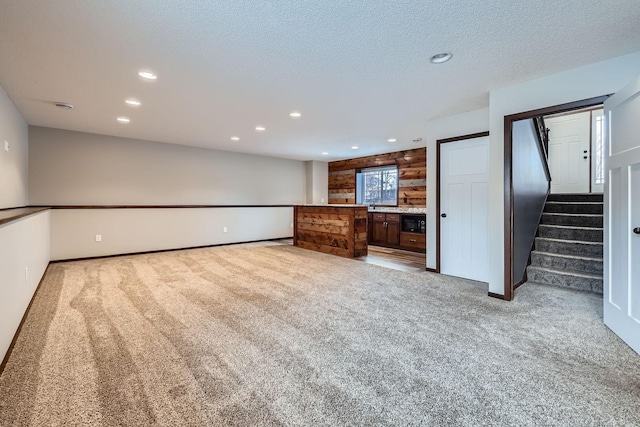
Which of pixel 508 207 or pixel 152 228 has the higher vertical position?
pixel 508 207

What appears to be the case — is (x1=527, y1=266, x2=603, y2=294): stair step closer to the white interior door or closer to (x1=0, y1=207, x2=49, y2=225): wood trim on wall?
the white interior door

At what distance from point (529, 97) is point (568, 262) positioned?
2.17 meters

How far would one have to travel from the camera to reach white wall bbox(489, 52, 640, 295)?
2.57m

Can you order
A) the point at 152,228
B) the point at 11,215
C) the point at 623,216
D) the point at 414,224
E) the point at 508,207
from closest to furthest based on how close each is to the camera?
the point at 623,216
the point at 11,215
the point at 508,207
the point at 152,228
the point at 414,224

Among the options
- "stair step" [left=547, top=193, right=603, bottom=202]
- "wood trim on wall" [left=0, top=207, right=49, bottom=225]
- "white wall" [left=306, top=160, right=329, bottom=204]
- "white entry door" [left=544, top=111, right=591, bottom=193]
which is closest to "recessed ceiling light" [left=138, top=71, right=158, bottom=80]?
"wood trim on wall" [left=0, top=207, right=49, bottom=225]

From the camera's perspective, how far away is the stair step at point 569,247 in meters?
3.66

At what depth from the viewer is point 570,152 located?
543 centimetres

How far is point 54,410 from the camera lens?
1471mm

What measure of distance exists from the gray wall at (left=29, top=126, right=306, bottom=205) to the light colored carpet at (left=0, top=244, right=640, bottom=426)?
2.53 meters

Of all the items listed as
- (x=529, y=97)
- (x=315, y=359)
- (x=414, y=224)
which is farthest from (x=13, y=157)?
(x=414, y=224)

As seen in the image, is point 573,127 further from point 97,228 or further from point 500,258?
point 97,228

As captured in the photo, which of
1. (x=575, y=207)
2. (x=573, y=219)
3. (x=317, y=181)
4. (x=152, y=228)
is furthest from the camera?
(x=317, y=181)

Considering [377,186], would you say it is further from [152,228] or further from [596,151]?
[152,228]

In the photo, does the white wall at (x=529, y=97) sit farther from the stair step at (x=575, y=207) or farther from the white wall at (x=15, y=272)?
the white wall at (x=15, y=272)
